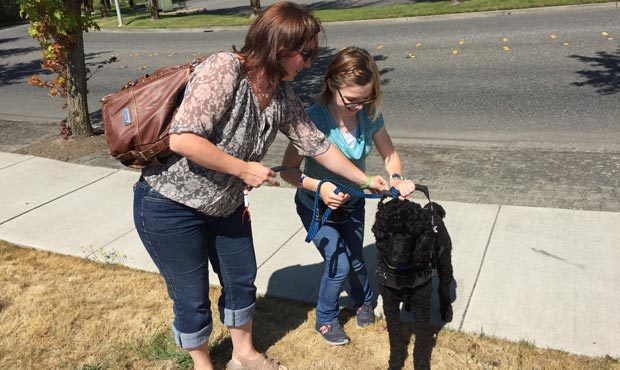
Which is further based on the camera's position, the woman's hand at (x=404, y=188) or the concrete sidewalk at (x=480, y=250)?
the concrete sidewalk at (x=480, y=250)

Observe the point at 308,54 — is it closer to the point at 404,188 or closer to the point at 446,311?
the point at 404,188

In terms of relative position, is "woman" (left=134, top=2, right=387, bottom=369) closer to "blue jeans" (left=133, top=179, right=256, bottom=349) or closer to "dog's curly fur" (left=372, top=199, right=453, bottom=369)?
"blue jeans" (left=133, top=179, right=256, bottom=349)

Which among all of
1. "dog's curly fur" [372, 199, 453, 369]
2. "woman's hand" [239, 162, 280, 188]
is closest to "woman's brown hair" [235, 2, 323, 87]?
"woman's hand" [239, 162, 280, 188]

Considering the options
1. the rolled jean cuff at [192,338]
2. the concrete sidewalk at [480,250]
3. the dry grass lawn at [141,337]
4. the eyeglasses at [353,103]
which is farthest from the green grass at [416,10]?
the rolled jean cuff at [192,338]

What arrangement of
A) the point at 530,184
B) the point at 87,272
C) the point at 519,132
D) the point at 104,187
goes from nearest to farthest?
1. the point at 87,272
2. the point at 530,184
3. the point at 104,187
4. the point at 519,132

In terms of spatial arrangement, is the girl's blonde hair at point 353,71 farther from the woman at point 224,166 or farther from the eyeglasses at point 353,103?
the woman at point 224,166

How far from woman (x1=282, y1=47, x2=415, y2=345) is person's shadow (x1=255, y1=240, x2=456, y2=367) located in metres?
0.31

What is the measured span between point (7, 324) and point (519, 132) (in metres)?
5.58

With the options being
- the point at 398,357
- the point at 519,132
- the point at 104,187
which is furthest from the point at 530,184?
the point at 104,187

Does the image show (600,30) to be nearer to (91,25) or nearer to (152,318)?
(91,25)

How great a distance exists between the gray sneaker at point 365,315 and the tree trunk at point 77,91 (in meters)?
5.77

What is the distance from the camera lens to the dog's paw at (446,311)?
3559 mm

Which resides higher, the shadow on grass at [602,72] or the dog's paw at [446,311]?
the shadow on grass at [602,72]

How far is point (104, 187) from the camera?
6273 millimetres
